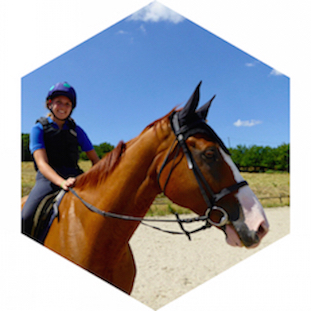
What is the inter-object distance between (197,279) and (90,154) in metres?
3.42

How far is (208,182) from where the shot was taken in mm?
1548

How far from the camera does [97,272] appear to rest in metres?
1.75

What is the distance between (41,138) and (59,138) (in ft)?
0.72

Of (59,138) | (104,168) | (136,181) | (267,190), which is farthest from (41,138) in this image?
(267,190)

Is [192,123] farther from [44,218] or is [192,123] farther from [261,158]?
[261,158]

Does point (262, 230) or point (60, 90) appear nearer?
point (262, 230)

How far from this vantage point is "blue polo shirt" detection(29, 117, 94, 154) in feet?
7.49

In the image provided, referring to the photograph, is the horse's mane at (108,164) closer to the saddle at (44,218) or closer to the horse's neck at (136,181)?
the horse's neck at (136,181)

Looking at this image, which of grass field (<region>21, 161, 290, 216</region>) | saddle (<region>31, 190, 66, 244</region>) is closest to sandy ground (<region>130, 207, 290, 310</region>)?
grass field (<region>21, 161, 290, 216</region>)

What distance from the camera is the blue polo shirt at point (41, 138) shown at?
2.28 m

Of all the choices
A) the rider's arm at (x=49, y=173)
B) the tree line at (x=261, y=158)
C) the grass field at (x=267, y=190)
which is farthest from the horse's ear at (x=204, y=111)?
the grass field at (x=267, y=190)

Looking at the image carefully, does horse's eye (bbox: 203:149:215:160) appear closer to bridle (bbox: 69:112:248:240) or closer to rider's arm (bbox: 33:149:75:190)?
bridle (bbox: 69:112:248:240)

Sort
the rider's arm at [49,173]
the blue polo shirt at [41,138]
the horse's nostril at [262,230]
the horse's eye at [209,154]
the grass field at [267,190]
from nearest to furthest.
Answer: the horse's nostril at [262,230] → the horse's eye at [209,154] → the rider's arm at [49,173] → the blue polo shirt at [41,138] → the grass field at [267,190]

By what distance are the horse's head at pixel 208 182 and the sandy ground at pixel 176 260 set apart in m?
2.58
